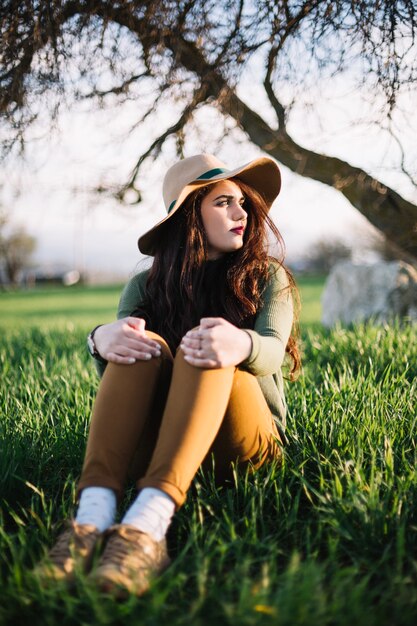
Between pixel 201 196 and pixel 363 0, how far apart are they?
140cm

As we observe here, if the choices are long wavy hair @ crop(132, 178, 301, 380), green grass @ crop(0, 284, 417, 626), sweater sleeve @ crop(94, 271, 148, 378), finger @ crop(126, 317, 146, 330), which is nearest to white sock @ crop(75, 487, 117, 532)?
green grass @ crop(0, 284, 417, 626)

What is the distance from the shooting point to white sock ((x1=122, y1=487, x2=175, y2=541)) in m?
1.50

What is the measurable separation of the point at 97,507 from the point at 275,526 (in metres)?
0.60

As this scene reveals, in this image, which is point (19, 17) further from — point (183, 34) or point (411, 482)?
point (411, 482)

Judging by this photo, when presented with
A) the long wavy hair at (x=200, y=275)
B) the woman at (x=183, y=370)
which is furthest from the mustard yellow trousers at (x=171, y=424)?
the long wavy hair at (x=200, y=275)

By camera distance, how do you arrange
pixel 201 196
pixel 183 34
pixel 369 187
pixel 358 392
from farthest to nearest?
pixel 369 187
pixel 183 34
pixel 358 392
pixel 201 196

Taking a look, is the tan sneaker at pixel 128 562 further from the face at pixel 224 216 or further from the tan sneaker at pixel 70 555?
the face at pixel 224 216

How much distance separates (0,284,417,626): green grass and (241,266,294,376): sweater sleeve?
0.38 metres

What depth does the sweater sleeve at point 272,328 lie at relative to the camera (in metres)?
1.83

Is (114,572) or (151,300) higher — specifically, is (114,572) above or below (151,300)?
below

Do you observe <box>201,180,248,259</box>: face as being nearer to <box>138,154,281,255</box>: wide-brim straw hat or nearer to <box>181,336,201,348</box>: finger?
<box>138,154,281,255</box>: wide-brim straw hat

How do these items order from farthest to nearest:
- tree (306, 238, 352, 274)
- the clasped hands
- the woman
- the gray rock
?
tree (306, 238, 352, 274)
the gray rock
the clasped hands
the woman

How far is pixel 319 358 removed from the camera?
Answer: 3801 millimetres

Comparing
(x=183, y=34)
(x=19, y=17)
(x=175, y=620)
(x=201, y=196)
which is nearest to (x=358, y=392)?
(x=201, y=196)
